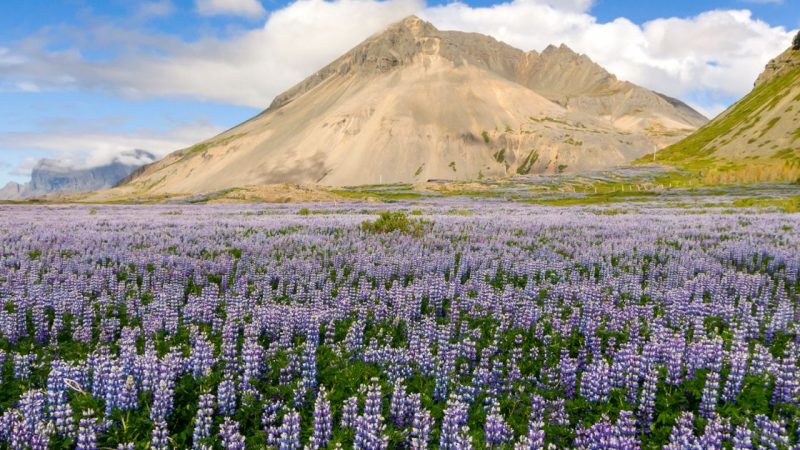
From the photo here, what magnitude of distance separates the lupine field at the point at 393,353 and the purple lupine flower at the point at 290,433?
0.02 m

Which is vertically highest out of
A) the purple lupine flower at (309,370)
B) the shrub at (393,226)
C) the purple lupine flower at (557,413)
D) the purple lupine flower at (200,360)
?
the shrub at (393,226)

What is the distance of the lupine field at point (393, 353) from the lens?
4.68 meters

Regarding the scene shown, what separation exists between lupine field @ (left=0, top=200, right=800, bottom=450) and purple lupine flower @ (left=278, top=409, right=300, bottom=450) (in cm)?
2

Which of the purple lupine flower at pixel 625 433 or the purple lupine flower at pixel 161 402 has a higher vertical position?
the purple lupine flower at pixel 161 402

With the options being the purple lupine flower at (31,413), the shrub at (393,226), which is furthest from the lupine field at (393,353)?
the shrub at (393,226)

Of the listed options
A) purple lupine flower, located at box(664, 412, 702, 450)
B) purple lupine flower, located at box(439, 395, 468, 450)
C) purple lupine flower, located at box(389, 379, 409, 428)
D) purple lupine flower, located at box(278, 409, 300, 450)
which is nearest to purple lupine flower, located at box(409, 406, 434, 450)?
purple lupine flower, located at box(439, 395, 468, 450)

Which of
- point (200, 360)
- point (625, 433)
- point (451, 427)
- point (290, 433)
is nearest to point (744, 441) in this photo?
point (625, 433)

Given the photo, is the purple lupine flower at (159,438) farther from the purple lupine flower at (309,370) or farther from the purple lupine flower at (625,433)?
the purple lupine flower at (625,433)

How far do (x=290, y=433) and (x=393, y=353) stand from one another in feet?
7.05

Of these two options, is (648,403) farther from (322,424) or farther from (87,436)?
(87,436)

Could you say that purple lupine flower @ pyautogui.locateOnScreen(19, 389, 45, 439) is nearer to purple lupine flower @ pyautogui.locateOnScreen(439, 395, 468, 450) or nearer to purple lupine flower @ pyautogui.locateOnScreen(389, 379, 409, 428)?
purple lupine flower @ pyautogui.locateOnScreen(389, 379, 409, 428)

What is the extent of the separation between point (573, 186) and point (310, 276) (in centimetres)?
10566

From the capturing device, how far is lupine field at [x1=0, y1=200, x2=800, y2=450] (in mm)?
4684

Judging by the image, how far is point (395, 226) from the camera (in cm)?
1819
